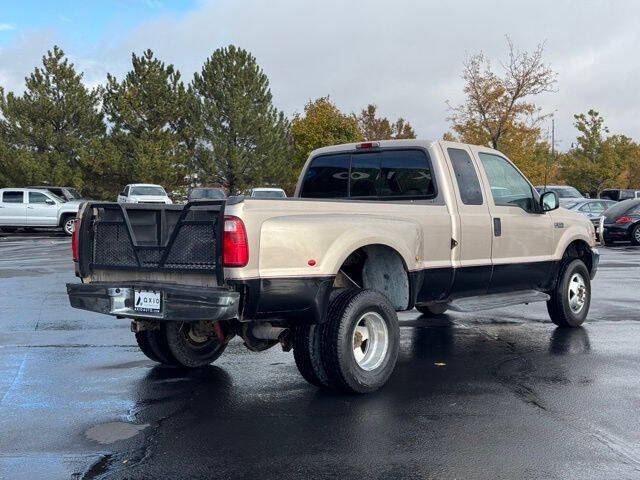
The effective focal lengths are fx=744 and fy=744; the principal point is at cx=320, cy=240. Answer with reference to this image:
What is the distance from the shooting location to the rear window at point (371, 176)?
702 centimetres

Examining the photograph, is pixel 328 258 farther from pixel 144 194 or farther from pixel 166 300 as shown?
pixel 144 194

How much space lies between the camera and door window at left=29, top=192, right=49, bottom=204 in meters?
28.5

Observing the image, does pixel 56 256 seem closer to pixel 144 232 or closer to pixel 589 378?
pixel 144 232

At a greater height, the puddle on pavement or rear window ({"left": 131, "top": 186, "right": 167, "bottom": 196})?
rear window ({"left": 131, "top": 186, "right": 167, "bottom": 196})

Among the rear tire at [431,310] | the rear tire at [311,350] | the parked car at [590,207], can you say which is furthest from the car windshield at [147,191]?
the rear tire at [311,350]

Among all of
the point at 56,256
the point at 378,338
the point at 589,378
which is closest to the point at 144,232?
the point at 378,338

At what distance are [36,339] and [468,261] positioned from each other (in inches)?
182

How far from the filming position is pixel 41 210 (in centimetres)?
2833

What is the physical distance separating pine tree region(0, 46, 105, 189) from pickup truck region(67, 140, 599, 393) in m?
33.2

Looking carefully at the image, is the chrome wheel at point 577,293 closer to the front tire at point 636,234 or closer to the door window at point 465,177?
the door window at point 465,177

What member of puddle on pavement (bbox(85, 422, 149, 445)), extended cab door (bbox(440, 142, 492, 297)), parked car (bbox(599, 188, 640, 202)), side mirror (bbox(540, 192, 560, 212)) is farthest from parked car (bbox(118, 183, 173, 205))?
puddle on pavement (bbox(85, 422, 149, 445))

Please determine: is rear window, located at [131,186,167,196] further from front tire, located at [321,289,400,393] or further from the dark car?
front tire, located at [321,289,400,393]

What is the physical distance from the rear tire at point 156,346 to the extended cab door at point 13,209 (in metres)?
24.0

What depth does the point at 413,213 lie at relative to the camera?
20.8 feet
